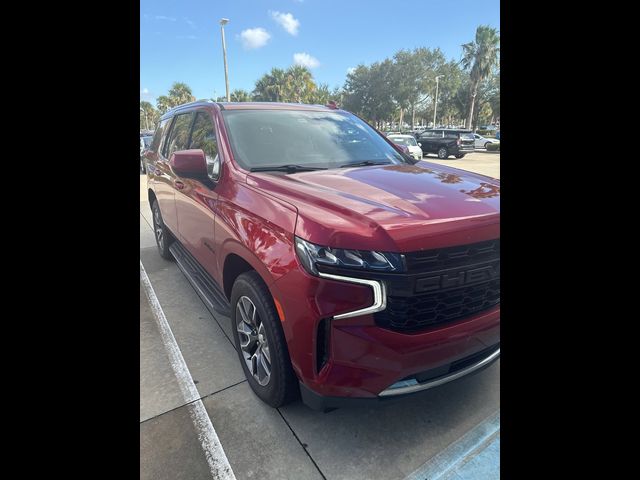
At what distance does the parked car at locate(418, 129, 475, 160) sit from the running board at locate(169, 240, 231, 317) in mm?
22247

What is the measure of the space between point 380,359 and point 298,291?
49cm

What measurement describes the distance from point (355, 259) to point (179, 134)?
3160mm

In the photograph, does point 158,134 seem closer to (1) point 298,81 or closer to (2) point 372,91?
(1) point 298,81

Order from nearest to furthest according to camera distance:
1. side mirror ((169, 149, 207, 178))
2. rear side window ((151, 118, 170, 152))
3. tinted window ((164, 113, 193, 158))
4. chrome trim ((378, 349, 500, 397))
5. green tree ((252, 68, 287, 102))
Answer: chrome trim ((378, 349, 500, 397))
side mirror ((169, 149, 207, 178))
tinted window ((164, 113, 193, 158))
rear side window ((151, 118, 170, 152))
green tree ((252, 68, 287, 102))

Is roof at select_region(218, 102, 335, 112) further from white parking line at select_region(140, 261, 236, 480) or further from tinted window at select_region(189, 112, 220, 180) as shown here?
white parking line at select_region(140, 261, 236, 480)

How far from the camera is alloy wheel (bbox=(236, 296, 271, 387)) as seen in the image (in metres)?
2.23

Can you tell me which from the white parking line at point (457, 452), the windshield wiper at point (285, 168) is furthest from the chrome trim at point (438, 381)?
the windshield wiper at point (285, 168)

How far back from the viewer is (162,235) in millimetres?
5043

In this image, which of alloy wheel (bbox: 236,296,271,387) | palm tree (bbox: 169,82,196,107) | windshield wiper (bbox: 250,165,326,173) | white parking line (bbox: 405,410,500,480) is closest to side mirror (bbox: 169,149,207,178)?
windshield wiper (bbox: 250,165,326,173)

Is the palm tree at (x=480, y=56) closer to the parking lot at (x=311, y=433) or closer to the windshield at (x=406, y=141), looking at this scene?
the windshield at (x=406, y=141)
